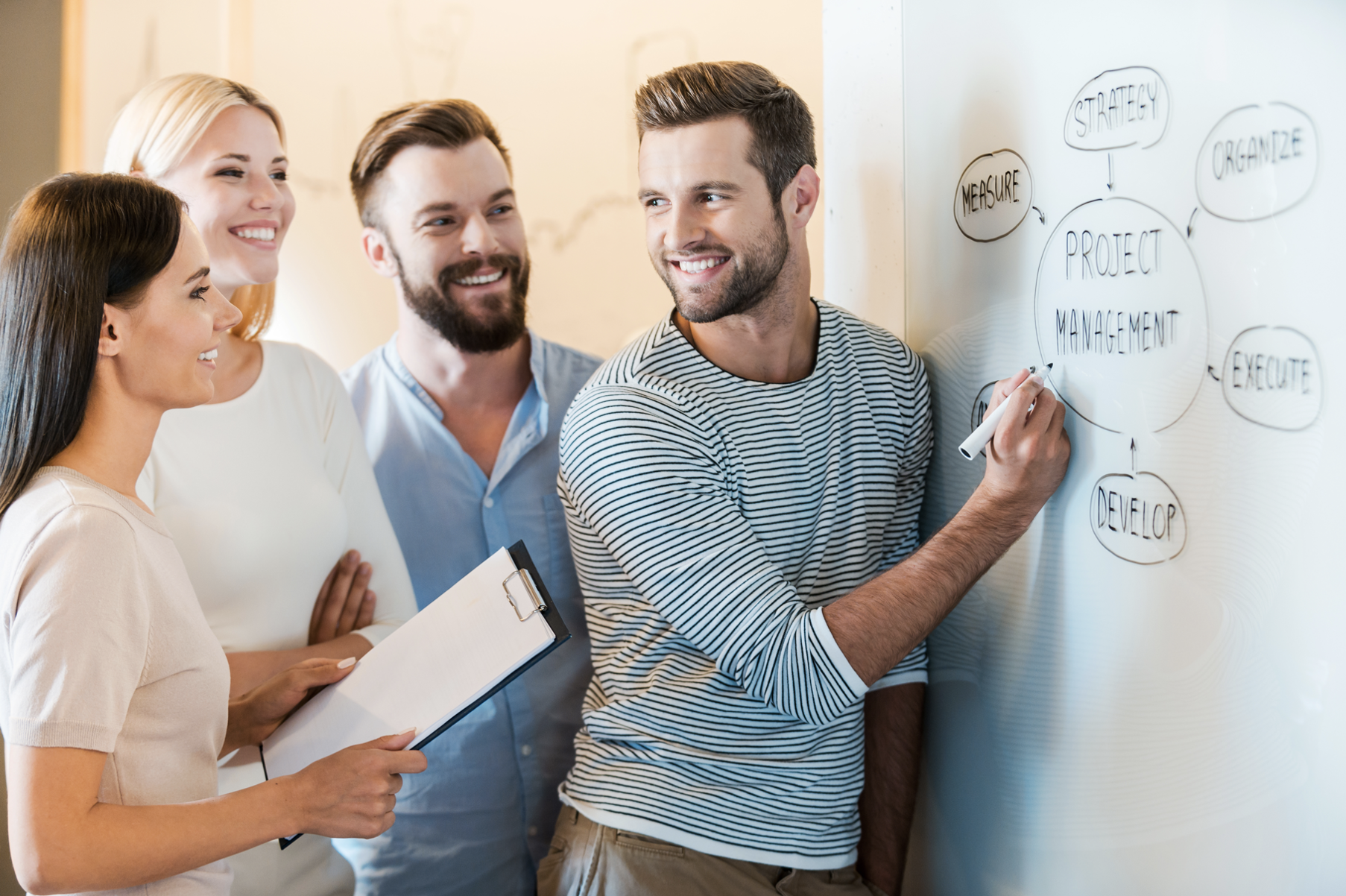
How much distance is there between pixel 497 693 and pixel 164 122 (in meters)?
0.86

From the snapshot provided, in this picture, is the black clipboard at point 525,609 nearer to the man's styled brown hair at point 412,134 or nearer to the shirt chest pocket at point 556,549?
the shirt chest pocket at point 556,549

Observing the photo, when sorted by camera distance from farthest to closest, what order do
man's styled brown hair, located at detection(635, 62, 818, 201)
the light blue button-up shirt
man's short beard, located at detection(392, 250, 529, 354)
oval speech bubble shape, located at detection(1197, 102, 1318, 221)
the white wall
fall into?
man's short beard, located at detection(392, 250, 529, 354), the light blue button-up shirt, the white wall, man's styled brown hair, located at detection(635, 62, 818, 201), oval speech bubble shape, located at detection(1197, 102, 1318, 221)

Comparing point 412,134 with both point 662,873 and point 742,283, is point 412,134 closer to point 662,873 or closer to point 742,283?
point 742,283

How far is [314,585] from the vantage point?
122 centimetres

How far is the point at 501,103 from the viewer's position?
8.29 ft

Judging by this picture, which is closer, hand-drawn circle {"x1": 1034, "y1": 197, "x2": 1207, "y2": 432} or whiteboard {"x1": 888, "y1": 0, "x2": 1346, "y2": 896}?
whiteboard {"x1": 888, "y1": 0, "x2": 1346, "y2": 896}

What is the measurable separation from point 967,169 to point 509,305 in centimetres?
75

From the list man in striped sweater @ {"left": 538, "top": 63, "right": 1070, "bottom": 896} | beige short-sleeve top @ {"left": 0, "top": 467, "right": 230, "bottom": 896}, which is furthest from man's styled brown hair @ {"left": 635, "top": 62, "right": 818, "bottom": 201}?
beige short-sleeve top @ {"left": 0, "top": 467, "right": 230, "bottom": 896}

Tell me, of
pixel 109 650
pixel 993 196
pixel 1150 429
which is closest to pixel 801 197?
pixel 993 196

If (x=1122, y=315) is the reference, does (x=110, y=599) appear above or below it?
below

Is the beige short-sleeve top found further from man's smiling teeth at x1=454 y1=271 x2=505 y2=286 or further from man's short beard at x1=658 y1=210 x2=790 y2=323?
man's smiling teeth at x1=454 y1=271 x2=505 y2=286

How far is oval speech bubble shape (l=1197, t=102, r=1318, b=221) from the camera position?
2.16 ft

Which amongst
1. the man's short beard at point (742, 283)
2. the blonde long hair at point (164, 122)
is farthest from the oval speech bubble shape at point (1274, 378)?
the blonde long hair at point (164, 122)

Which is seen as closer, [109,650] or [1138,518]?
[109,650]
